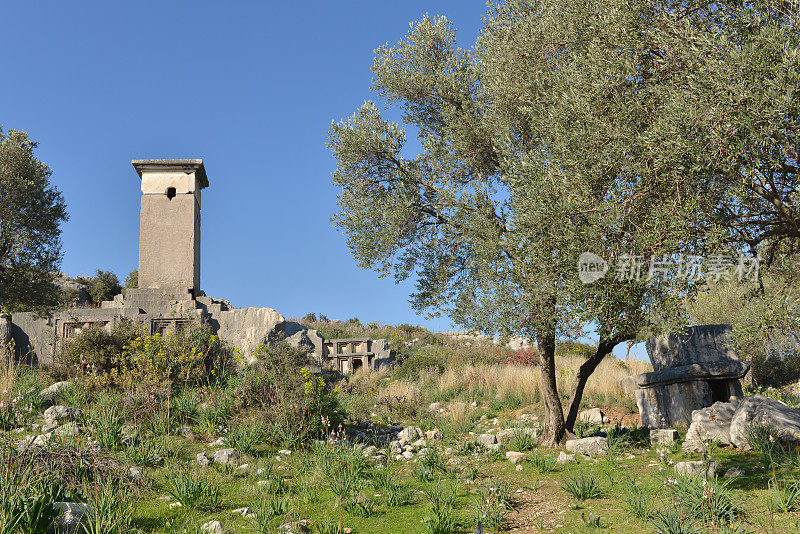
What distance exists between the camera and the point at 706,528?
18.1ft

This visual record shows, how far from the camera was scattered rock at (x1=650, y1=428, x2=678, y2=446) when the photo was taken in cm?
1048

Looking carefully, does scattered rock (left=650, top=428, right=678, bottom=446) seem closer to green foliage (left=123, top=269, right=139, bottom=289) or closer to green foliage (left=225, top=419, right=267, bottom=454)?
green foliage (left=225, top=419, right=267, bottom=454)

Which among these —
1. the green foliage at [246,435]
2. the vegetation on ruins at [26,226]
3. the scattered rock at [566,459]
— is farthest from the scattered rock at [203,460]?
the vegetation on ruins at [26,226]

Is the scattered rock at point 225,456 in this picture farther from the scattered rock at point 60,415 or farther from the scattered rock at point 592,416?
the scattered rock at point 592,416

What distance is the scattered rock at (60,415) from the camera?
947cm

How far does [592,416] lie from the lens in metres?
14.8

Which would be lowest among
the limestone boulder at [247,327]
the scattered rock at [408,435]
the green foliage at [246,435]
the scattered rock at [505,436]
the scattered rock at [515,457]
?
the scattered rock at [515,457]

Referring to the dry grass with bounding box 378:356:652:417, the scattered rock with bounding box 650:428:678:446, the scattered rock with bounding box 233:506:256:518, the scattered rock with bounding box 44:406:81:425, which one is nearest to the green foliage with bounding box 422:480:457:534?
the scattered rock with bounding box 233:506:256:518

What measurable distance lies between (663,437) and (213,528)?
872 centimetres

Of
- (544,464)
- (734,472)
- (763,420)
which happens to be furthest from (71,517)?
(763,420)

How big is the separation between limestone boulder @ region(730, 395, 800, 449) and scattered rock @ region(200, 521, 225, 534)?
9362mm

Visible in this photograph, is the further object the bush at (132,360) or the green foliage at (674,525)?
the bush at (132,360)

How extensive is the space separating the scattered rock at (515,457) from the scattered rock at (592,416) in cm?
475

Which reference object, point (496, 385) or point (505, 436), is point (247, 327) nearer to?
point (496, 385)
